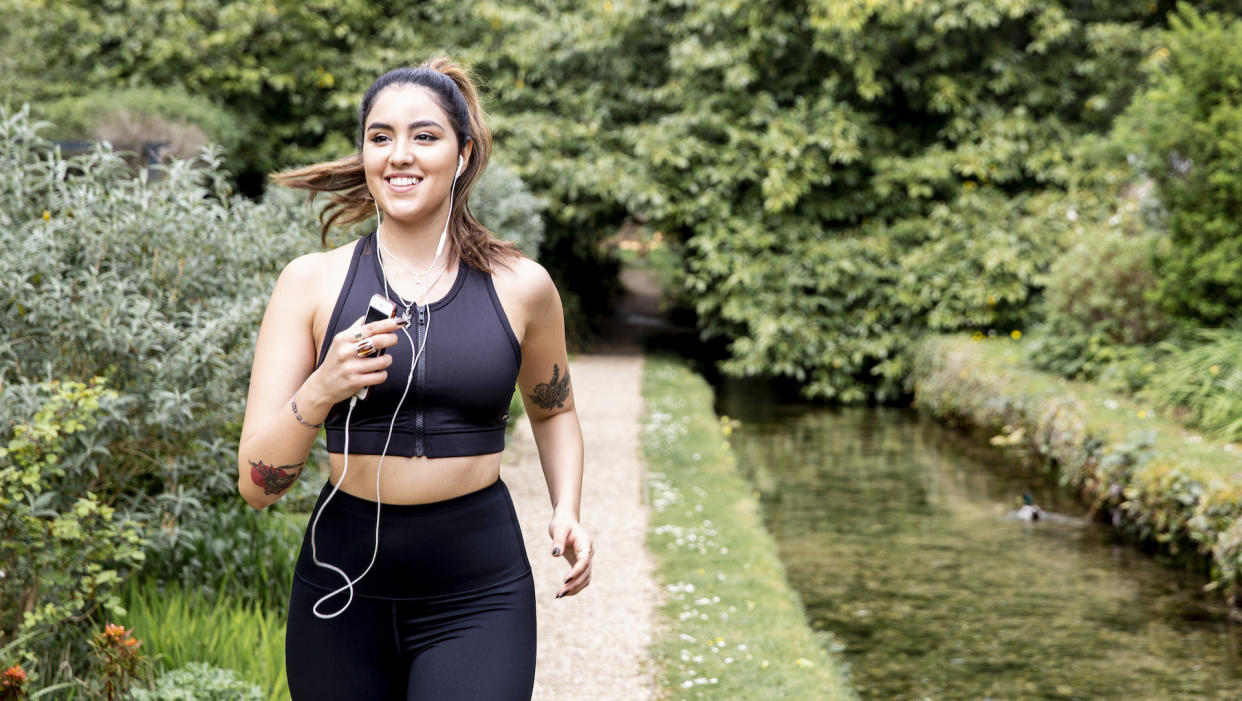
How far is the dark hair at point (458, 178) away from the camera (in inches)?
88.1

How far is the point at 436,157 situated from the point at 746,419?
11.5 m

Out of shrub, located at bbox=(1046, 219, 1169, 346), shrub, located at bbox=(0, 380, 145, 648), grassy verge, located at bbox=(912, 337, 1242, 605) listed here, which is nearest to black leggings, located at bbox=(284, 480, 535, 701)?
shrub, located at bbox=(0, 380, 145, 648)

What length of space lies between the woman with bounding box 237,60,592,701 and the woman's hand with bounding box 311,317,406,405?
0.41ft

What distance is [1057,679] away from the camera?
5.40 m

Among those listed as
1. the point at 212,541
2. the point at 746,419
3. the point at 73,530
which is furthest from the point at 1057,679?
the point at 746,419

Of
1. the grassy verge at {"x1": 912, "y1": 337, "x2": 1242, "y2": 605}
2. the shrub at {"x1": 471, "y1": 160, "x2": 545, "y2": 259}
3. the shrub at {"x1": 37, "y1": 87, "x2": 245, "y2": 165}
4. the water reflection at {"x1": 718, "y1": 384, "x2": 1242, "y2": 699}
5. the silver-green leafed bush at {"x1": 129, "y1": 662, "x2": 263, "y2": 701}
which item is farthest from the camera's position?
the shrub at {"x1": 37, "y1": 87, "x2": 245, "y2": 165}

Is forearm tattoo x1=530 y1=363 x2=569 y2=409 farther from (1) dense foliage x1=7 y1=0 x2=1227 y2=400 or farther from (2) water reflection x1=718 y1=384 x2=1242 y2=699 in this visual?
(1) dense foliage x1=7 y1=0 x2=1227 y2=400

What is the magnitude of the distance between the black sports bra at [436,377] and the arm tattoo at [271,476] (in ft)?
0.37

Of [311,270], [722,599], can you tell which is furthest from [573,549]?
[722,599]

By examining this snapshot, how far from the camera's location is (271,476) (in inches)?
83.1

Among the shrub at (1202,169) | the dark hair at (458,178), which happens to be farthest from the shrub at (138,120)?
the dark hair at (458,178)

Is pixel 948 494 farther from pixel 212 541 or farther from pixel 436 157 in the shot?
pixel 436 157

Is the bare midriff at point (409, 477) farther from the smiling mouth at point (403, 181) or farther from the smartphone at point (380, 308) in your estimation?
the smiling mouth at point (403, 181)

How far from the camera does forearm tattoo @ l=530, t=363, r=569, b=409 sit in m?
2.49
